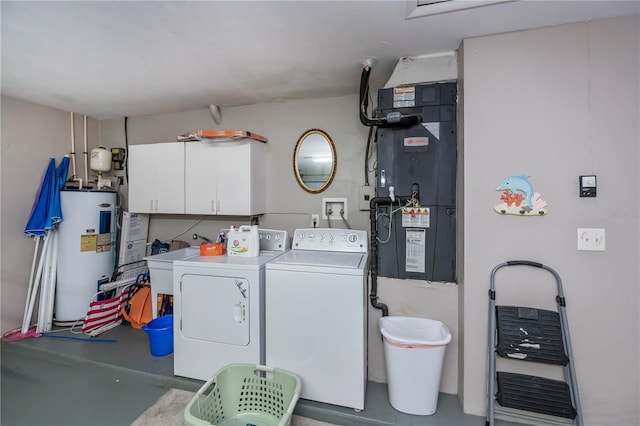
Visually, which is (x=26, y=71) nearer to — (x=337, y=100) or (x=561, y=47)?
(x=337, y=100)

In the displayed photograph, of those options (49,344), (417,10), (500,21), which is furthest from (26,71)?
(500,21)

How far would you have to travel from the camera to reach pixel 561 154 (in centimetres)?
169

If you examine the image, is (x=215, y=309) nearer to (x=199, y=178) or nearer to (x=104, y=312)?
(x=199, y=178)

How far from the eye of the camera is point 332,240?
240cm

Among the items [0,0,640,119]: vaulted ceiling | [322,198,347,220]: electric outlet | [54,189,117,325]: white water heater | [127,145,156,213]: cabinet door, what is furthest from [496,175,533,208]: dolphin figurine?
[54,189,117,325]: white water heater

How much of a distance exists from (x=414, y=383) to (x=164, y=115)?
374 cm

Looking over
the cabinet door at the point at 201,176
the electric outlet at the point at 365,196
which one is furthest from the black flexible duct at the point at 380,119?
Result: the cabinet door at the point at 201,176

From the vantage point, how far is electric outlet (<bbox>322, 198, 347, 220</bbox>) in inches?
107

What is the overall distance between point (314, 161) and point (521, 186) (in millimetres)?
1759

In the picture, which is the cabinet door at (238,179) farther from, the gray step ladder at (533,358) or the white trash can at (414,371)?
the gray step ladder at (533,358)

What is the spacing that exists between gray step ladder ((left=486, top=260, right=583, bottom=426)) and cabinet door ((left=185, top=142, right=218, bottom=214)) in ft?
8.42

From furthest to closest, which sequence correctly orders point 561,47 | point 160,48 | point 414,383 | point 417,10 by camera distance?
point 160,48, point 414,383, point 561,47, point 417,10

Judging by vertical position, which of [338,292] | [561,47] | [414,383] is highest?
[561,47]

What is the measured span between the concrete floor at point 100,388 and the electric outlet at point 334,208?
146 centimetres
